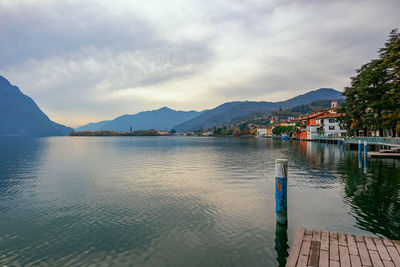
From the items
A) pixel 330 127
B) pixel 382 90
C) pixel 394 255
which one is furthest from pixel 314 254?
pixel 330 127

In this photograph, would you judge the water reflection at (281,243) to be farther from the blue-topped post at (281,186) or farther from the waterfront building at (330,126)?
the waterfront building at (330,126)

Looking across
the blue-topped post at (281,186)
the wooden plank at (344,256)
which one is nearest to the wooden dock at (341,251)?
the wooden plank at (344,256)

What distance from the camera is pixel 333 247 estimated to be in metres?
8.37

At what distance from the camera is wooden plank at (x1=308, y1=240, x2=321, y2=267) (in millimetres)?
7417

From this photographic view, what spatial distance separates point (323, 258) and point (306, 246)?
0.88 m

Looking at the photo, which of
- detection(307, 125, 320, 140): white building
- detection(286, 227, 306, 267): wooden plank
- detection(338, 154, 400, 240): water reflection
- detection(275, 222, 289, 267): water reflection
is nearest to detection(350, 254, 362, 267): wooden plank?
detection(286, 227, 306, 267): wooden plank

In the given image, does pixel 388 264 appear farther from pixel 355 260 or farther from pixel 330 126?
pixel 330 126

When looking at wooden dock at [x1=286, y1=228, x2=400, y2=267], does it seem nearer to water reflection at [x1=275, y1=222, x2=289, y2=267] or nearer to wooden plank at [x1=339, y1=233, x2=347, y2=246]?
wooden plank at [x1=339, y1=233, x2=347, y2=246]

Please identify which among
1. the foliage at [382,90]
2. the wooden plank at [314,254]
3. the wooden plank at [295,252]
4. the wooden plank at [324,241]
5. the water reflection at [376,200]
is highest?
the foliage at [382,90]

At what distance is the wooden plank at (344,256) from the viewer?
725cm

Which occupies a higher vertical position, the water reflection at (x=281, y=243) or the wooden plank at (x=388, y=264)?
the wooden plank at (x=388, y=264)

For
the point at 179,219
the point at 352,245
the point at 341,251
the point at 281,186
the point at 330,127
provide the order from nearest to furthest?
the point at 341,251, the point at 352,245, the point at 281,186, the point at 179,219, the point at 330,127

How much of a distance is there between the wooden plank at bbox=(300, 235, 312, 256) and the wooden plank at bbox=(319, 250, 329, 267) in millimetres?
409

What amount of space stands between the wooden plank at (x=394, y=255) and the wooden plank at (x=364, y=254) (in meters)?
0.66
